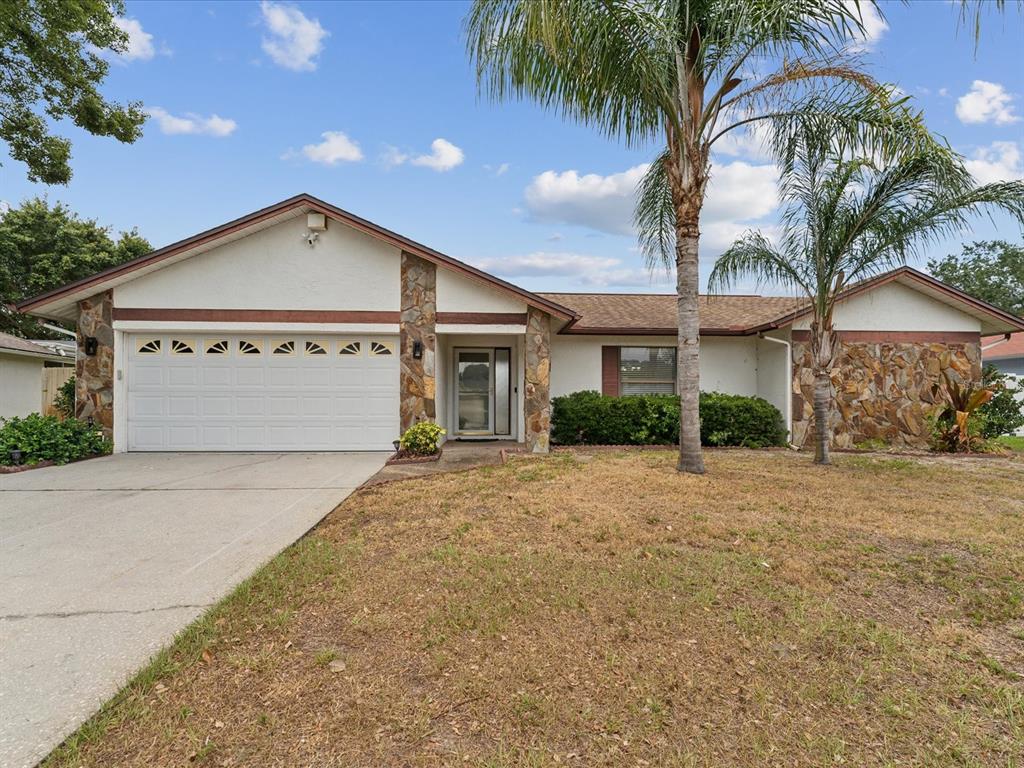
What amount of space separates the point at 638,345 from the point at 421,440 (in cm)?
605

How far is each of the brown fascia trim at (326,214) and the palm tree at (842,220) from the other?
11.9 ft

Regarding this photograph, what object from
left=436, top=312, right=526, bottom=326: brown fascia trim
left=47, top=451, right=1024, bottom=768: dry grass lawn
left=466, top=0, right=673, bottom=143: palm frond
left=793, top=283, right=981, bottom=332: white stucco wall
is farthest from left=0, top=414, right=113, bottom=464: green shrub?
left=793, top=283, right=981, bottom=332: white stucco wall

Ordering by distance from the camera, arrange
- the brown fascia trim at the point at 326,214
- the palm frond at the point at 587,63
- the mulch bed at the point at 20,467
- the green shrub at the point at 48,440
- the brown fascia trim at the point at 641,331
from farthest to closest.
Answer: the brown fascia trim at the point at 641,331 < the brown fascia trim at the point at 326,214 < the green shrub at the point at 48,440 < the mulch bed at the point at 20,467 < the palm frond at the point at 587,63

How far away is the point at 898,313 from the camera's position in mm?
11406

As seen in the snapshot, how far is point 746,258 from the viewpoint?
9.19 meters

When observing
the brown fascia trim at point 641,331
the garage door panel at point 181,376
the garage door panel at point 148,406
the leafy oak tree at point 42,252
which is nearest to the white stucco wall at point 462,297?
the brown fascia trim at point 641,331

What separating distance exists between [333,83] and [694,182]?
931 centimetres

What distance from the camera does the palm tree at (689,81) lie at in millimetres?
6465

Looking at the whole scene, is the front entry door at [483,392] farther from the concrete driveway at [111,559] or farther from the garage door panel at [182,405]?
the garage door panel at [182,405]

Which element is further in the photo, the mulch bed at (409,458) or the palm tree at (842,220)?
the mulch bed at (409,458)

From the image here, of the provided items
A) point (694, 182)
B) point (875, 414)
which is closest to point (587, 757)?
point (694, 182)

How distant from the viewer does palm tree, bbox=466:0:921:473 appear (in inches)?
255

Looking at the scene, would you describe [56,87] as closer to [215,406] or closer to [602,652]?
[215,406]

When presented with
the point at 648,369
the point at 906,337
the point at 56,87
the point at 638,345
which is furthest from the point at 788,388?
the point at 56,87
